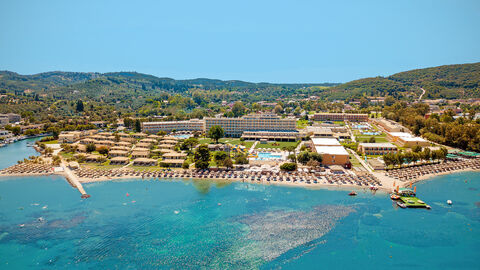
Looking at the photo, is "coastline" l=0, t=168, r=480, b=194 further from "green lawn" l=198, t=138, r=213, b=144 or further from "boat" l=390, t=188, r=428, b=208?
"green lawn" l=198, t=138, r=213, b=144

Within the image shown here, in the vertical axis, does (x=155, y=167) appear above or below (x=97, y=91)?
below

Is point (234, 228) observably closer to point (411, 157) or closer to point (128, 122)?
point (411, 157)

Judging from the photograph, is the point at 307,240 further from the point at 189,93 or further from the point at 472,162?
the point at 189,93

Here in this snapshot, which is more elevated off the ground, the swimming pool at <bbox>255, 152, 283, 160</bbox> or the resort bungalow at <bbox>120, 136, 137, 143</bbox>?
the resort bungalow at <bbox>120, 136, 137, 143</bbox>

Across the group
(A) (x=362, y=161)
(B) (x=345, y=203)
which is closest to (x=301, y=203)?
(B) (x=345, y=203)

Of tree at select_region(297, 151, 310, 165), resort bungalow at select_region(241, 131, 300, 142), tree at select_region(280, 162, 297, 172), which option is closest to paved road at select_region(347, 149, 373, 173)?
tree at select_region(297, 151, 310, 165)

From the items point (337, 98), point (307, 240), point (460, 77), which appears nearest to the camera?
point (307, 240)

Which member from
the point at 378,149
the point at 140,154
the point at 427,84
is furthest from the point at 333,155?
the point at 427,84
